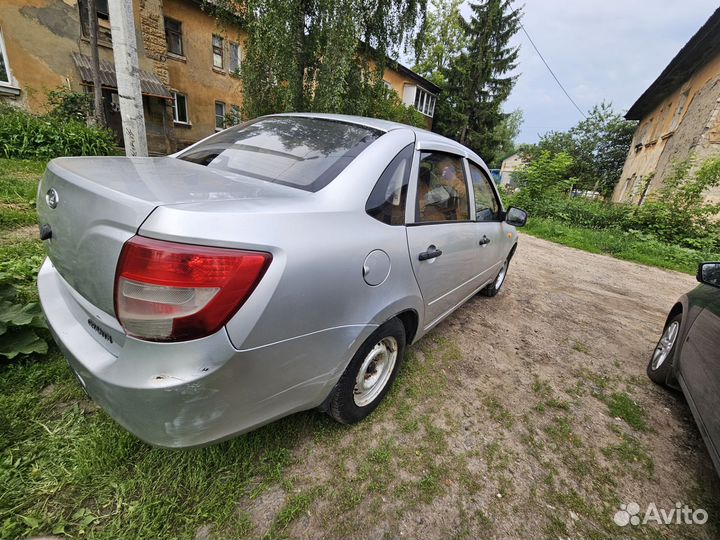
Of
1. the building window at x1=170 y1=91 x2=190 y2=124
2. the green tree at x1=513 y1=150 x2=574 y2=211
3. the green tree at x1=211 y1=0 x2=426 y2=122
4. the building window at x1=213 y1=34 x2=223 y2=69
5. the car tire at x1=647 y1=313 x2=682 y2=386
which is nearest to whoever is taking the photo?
the car tire at x1=647 y1=313 x2=682 y2=386

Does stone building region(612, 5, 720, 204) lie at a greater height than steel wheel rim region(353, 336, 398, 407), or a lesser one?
greater

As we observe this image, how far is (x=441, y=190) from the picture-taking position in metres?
2.30

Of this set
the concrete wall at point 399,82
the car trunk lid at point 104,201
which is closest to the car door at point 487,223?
the car trunk lid at point 104,201

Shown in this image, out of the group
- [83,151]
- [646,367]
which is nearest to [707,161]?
[646,367]

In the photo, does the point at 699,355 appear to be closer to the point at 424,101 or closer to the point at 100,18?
the point at 100,18

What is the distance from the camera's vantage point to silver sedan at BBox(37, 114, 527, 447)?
103cm

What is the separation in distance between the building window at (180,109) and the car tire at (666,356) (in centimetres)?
1770

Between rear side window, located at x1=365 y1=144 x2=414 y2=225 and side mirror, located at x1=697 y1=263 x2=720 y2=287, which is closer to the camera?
rear side window, located at x1=365 y1=144 x2=414 y2=225

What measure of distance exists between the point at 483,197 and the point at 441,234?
113 centimetres

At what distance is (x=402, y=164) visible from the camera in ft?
6.08

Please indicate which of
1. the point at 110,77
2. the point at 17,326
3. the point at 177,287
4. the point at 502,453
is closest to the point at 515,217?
the point at 502,453

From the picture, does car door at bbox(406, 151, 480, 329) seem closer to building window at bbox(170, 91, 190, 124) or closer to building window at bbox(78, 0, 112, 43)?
building window at bbox(78, 0, 112, 43)

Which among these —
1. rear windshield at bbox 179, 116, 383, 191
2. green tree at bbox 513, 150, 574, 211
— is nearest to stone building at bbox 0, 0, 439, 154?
green tree at bbox 513, 150, 574, 211

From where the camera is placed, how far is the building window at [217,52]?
15.1 m
